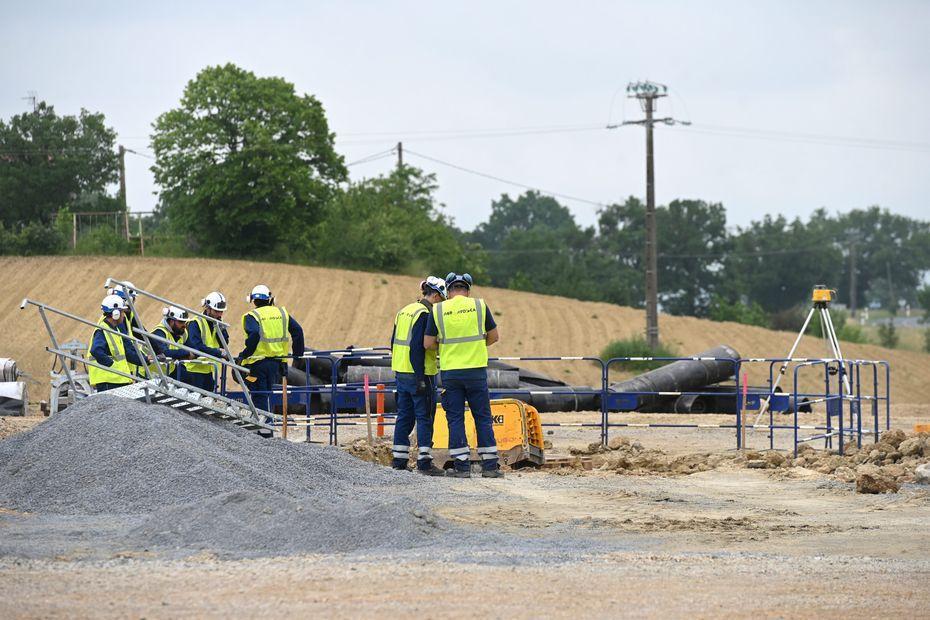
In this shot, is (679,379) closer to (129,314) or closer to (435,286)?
(435,286)

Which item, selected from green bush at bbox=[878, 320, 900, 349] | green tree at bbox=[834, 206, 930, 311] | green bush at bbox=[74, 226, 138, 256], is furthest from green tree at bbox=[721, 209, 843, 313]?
green bush at bbox=[74, 226, 138, 256]

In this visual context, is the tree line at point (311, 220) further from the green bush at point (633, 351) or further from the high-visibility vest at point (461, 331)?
the high-visibility vest at point (461, 331)

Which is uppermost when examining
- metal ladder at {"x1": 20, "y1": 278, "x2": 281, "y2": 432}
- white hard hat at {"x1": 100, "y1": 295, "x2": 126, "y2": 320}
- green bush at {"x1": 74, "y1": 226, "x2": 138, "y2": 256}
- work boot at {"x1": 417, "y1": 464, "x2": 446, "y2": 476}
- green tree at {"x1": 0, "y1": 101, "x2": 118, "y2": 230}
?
green tree at {"x1": 0, "y1": 101, "x2": 118, "y2": 230}

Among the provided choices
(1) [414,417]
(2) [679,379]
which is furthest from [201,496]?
(2) [679,379]

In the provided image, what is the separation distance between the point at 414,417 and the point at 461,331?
1312 millimetres

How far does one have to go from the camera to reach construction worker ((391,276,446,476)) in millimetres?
14656

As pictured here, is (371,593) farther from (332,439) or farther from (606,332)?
(606,332)

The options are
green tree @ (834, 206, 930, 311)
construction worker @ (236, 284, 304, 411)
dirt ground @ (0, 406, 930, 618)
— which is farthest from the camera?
green tree @ (834, 206, 930, 311)

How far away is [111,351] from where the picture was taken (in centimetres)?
1519

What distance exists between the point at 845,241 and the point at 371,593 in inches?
4273

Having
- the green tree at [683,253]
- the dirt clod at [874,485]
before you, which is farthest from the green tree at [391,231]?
the dirt clod at [874,485]

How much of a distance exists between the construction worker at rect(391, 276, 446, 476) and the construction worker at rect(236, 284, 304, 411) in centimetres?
247

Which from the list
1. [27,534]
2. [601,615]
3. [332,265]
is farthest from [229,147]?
[601,615]

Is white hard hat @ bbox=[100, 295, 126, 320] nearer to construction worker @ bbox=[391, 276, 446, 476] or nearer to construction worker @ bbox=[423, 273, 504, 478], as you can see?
construction worker @ bbox=[391, 276, 446, 476]
